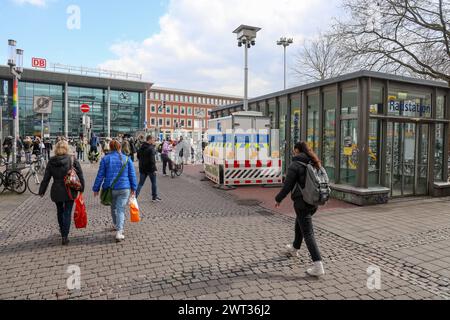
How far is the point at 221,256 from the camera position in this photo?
4902mm

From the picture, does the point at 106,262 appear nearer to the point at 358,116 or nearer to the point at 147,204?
the point at 147,204

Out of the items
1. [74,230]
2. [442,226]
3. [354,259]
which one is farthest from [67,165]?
[442,226]

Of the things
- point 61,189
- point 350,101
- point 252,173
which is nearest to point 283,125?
point 252,173

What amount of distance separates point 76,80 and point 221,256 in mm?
58675

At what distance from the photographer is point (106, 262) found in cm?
462

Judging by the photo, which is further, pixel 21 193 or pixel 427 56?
pixel 427 56

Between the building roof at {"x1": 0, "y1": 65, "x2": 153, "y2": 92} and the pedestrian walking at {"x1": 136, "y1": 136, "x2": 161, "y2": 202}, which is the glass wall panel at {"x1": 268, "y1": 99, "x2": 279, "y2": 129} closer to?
the pedestrian walking at {"x1": 136, "y1": 136, "x2": 161, "y2": 202}

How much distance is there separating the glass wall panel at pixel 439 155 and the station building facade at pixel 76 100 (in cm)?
4883

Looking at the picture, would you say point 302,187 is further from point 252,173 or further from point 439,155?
point 439,155

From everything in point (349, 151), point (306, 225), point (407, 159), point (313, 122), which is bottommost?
point (306, 225)

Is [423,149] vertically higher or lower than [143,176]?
higher

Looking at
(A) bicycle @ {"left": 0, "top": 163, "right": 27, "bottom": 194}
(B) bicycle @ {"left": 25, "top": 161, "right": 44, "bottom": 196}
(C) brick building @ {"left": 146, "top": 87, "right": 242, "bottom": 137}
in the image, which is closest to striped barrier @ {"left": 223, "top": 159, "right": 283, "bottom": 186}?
(B) bicycle @ {"left": 25, "top": 161, "right": 44, "bottom": 196}

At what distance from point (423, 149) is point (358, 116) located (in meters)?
3.20

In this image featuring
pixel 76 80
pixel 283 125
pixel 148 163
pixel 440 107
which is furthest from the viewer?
pixel 76 80
